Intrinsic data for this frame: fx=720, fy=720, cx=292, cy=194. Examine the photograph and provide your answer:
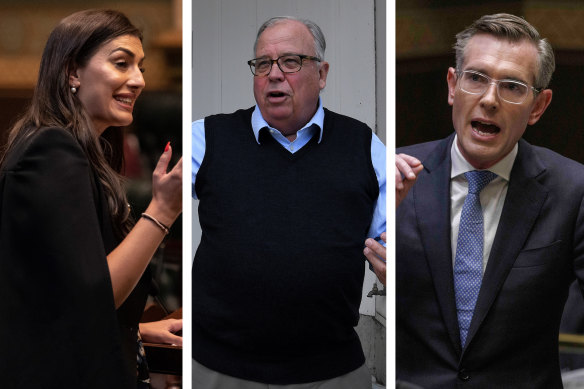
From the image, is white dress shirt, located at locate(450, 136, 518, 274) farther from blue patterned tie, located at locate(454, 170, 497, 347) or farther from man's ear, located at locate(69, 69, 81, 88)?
man's ear, located at locate(69, 69, 81, 88)

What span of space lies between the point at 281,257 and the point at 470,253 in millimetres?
675

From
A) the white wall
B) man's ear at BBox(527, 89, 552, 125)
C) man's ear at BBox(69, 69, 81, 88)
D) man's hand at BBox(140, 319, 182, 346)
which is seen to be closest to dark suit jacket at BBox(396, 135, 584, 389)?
man's ear at BBox(527, 89, 552, 125)

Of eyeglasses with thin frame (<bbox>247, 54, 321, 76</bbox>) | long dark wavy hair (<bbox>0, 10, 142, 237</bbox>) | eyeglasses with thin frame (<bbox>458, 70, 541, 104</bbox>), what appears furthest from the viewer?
eyeglasses with thin frame (<bbox>247, 54, 321, 76</bbox>)

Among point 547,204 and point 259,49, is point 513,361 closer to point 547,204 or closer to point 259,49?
point 547,204

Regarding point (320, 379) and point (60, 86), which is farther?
point (320, 379)

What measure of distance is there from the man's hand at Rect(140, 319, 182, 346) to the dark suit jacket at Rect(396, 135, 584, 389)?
0.87 metres

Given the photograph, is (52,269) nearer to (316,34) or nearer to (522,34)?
(316,34)

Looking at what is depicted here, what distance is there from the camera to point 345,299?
8.50 feet

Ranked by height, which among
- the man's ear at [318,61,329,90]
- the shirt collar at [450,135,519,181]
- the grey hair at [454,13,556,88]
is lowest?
the shirt collar at [450,135,519,181]

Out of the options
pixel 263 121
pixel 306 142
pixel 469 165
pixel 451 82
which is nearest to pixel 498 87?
pixel 451 82

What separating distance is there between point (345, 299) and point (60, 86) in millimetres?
1224

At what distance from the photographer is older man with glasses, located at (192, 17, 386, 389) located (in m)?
2.55

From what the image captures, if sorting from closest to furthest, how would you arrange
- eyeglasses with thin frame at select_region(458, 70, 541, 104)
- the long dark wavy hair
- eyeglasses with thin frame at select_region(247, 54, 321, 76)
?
the long dark wavy hair → eyeglasses with thin frame at select_region(458, 70, 541, 104) → eyeglasses with thin frame at select_region(247, 54, 321, 76)

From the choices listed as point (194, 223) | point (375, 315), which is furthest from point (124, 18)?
point (375, 315)
